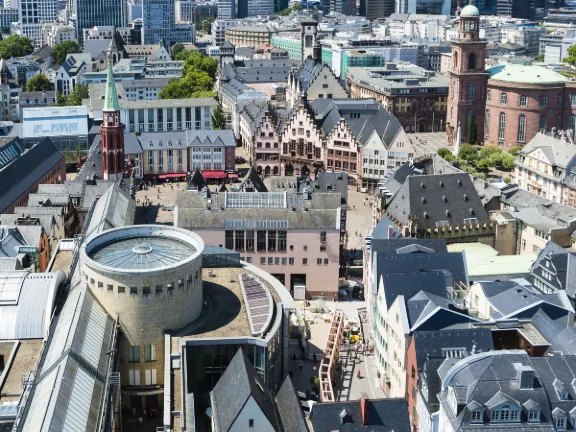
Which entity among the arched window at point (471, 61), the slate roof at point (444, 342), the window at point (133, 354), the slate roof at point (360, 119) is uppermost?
the arched window at point (471, 61)

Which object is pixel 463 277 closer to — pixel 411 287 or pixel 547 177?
pixel 411 287

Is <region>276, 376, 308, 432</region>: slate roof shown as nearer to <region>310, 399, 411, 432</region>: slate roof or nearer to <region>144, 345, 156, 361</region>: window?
<region>310, 399, 411, 432</region>: slate roof

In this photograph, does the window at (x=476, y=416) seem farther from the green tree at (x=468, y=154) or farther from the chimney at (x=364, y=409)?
the green tree at (x=468, y=154)

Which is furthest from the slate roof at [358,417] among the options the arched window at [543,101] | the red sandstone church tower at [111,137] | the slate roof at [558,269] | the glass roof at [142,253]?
the arched window at [543,101]

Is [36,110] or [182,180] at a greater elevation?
[36,110]

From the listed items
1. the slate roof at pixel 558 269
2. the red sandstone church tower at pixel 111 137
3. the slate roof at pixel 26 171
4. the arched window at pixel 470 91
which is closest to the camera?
the slate roof at pixel 558 269

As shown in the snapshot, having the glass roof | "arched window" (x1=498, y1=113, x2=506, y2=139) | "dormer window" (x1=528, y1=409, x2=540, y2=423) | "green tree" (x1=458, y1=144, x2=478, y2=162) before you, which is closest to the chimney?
"dormer window" (x1=528, y1=409, x2=540, y2=423)

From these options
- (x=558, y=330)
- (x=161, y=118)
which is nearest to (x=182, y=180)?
(x=161, y=118)
